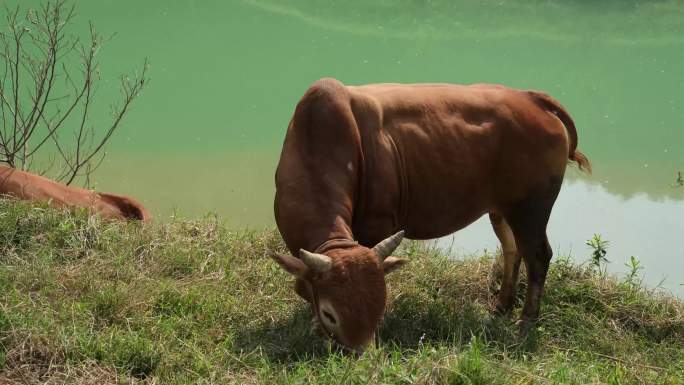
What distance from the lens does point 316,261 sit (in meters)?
4.99

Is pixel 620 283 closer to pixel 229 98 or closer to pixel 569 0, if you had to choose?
pixel 229 98

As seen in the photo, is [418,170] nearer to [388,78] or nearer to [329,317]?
[329,317]

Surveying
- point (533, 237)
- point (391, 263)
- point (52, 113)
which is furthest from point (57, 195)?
point (52, 113)

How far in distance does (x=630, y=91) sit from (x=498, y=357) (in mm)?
12572

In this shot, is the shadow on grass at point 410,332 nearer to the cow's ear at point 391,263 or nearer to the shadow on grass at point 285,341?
the shadow on grass at point 285,341

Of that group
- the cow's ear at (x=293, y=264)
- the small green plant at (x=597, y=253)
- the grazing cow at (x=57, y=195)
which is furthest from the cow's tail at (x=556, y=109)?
the grazing cow at (x=57, y=195)

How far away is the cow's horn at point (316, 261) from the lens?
4980 mm

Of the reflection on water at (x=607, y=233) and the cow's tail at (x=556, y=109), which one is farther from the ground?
the cow's tail at (x=556, y=109)

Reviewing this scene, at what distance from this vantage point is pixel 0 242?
6.40 metres

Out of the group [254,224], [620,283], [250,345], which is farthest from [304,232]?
[254,224]

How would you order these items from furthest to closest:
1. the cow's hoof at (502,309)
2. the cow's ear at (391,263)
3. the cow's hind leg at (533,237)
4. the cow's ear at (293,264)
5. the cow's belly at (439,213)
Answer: the cow's hoof at (502,309)
the cow's hind leg at (533,237)
the cow's belly at (439,213)
the cow's ear at (391,263)
the cow's ear at (293,264)

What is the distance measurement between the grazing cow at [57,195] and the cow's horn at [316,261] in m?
2.87

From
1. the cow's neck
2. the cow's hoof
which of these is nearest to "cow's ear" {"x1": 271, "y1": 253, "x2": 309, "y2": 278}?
the cow's neck

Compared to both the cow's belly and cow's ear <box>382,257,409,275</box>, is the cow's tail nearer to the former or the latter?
the cow's belly
